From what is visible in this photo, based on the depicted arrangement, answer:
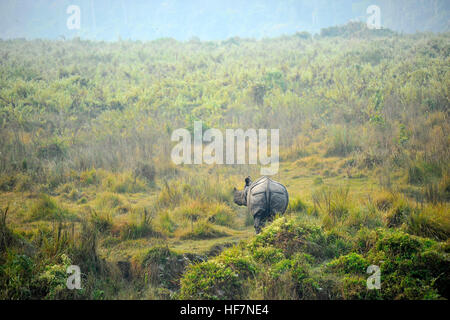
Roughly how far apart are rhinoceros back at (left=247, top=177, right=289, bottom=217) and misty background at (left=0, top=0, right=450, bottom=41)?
63.7 metres

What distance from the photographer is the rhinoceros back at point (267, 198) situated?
688cm

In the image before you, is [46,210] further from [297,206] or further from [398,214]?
[398,214]

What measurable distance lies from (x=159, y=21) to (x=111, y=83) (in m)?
72.0

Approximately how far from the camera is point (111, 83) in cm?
2156

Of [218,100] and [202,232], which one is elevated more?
[218,100]

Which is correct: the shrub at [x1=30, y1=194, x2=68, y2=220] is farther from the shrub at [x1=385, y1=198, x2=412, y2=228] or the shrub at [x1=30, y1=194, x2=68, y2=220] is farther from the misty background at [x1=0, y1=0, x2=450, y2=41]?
the misty background at [x1=0, y1=0, x2=450, y2=41]

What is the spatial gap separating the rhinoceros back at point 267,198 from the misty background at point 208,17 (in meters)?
63.7

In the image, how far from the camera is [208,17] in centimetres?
9119

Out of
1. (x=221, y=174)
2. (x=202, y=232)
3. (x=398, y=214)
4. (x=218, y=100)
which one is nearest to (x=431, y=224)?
(x=398, y=214)

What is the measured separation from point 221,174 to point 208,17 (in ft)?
286

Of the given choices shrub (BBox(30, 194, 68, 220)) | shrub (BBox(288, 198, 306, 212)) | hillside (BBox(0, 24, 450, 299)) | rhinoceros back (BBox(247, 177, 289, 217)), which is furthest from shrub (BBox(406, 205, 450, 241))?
shrub (BBox(30, 194, 68, 220))

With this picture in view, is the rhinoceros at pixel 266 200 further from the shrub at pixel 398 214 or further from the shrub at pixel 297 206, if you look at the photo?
the shrub at pixel 398 214

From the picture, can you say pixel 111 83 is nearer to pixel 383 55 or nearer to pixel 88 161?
pixel 88 161

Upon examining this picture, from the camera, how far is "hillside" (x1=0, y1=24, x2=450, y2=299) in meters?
4.94
